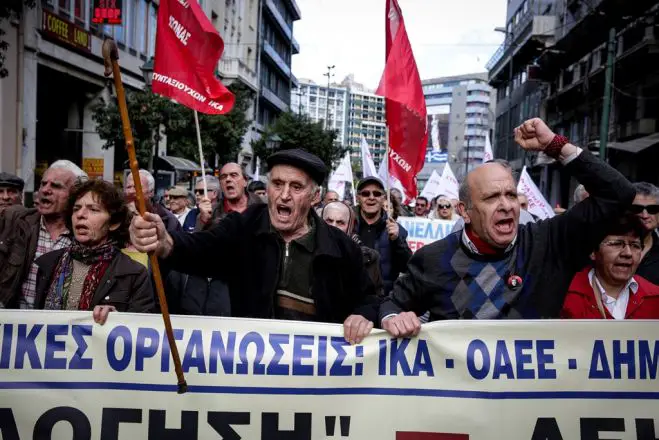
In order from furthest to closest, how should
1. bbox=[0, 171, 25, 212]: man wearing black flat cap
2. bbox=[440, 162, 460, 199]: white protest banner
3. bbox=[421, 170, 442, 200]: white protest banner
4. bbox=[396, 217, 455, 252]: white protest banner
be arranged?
1. bbox=[421, 170, 442, 200]: white protest banner
2. bbox=[440, 162, 460, 199]: white protest banner
3. bbox=[396, 217, 455, 252]: white protest banner
4. bbox=[0, 171, 25, 212]: man wearing black flat cap

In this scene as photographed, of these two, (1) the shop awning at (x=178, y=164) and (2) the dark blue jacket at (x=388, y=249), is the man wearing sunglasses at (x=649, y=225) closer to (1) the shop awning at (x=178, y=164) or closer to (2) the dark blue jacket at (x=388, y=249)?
(2) the dark blue jacket at (x=388, y=249)

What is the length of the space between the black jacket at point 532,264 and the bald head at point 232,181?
3660 millimetres

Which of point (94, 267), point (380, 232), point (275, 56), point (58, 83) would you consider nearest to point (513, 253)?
point (94, 267)

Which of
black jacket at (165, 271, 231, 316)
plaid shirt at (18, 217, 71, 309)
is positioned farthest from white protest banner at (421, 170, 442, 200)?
plaid shirt at (18, 217, 71, 309)

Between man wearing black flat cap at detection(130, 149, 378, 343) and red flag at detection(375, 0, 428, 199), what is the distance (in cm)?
359

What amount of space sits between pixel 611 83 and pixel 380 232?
54.4ft

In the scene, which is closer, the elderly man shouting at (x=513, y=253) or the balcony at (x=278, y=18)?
the elderly man shouting at (x=513, y=253)

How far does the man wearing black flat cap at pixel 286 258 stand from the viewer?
310cm

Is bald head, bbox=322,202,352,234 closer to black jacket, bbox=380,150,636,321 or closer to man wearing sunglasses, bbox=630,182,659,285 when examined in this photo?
man wearing sunglasses, bbox=630,182,659,285

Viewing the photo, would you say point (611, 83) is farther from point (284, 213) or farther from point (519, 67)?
point (519, 67)

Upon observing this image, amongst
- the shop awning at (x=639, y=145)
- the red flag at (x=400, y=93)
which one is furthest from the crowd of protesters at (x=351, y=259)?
the shop awning at (x=639, y=145)

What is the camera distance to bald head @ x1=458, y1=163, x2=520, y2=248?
2869mm

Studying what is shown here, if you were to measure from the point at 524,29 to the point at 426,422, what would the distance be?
48734 millimetres

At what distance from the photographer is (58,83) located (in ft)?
69.2
